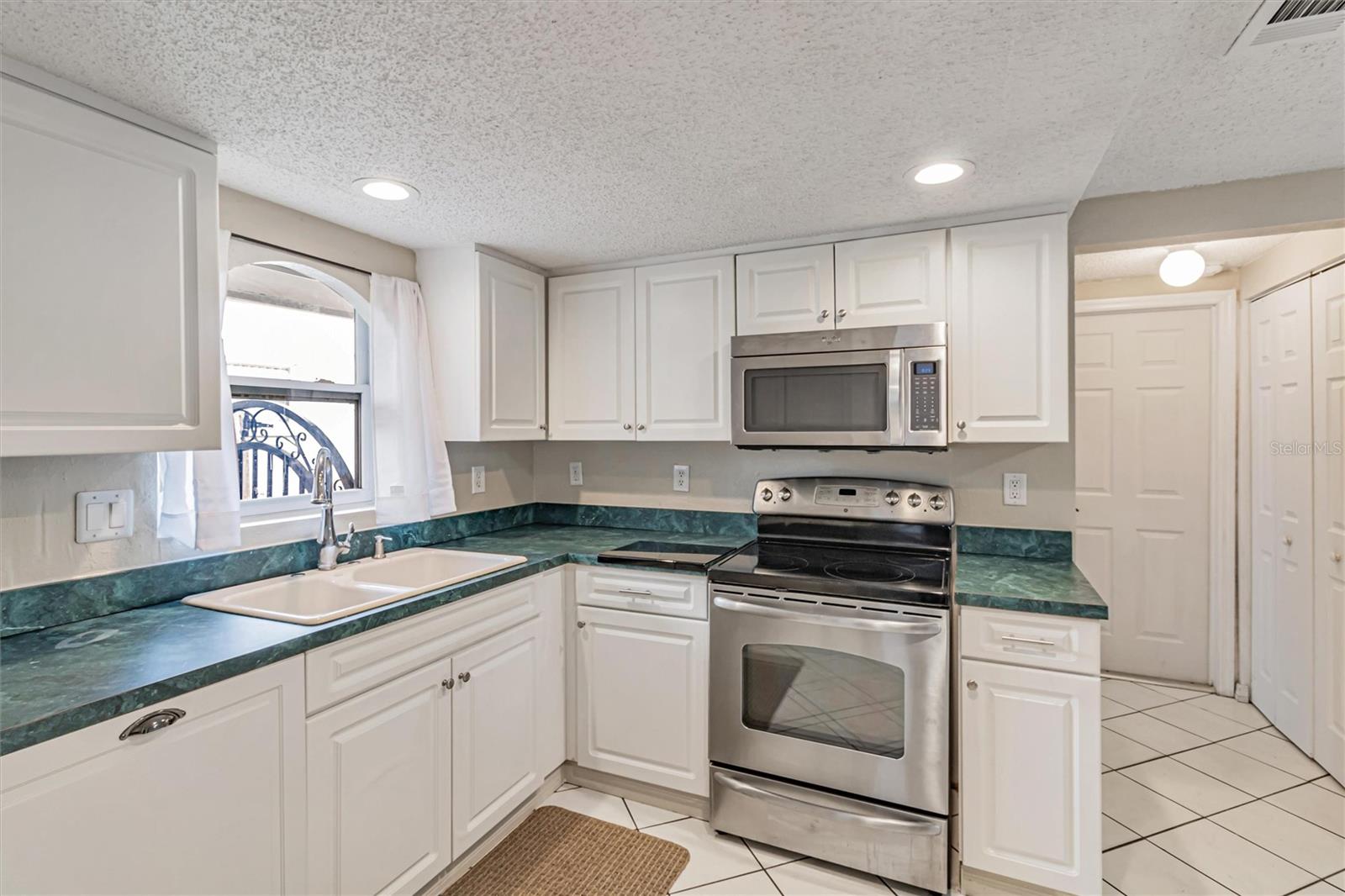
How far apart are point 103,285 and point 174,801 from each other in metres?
1.08

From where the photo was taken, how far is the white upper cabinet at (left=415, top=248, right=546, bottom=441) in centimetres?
254

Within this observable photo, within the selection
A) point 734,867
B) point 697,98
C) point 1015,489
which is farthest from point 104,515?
point 1015,489

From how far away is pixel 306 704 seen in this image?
1.47m

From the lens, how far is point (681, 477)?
9.81 ft

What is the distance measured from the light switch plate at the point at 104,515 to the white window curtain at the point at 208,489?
0.22 ft

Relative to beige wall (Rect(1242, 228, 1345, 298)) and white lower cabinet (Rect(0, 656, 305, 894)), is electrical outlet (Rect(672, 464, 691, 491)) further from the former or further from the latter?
beige wall (Rect(1242, 228, 1345, 298))

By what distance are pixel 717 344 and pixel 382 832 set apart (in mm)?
1957

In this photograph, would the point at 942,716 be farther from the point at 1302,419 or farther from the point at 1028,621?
the point at 1302,419

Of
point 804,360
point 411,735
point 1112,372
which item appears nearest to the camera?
point 411,735

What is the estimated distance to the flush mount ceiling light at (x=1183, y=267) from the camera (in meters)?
2.63

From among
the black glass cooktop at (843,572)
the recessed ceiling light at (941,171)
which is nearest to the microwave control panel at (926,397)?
the black glass cooktop at (843,572)

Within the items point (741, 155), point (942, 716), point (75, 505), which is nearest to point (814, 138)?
point (741, 155)

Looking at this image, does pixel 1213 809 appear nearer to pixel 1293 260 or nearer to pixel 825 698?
pixel 825 698

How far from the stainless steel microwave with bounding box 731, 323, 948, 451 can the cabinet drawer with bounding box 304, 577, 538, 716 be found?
107cm
